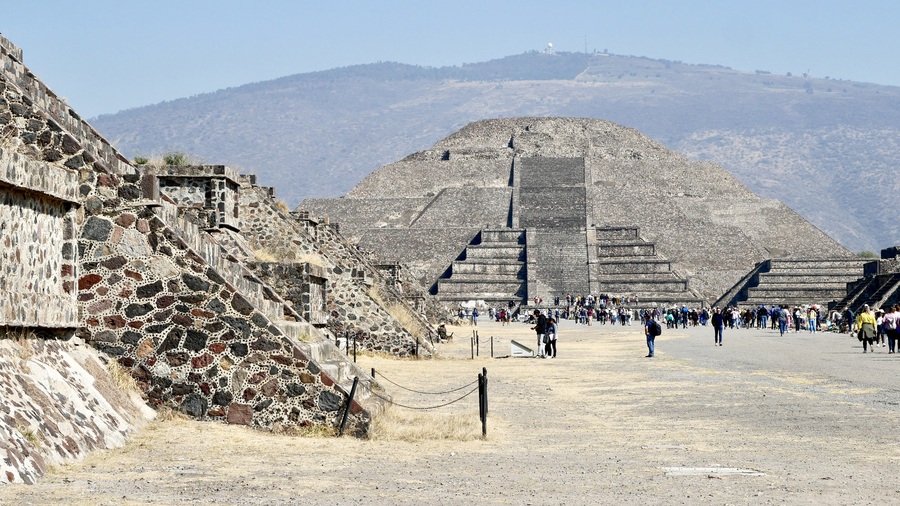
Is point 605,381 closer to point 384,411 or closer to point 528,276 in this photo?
point 384,411

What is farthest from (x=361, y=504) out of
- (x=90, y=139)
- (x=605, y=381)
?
(x=605, y=381)

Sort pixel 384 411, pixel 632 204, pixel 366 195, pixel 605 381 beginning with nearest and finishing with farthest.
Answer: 1. pixel 384 411
2. pixel 605 381
3. pixel 632 204
4. pixel 366 195

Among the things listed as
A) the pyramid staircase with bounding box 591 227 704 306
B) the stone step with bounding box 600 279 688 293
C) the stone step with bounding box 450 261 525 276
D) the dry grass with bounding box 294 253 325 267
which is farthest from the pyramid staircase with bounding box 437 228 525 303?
the dry grass with bounding box 294 253 325 267

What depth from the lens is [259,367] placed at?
12.8m

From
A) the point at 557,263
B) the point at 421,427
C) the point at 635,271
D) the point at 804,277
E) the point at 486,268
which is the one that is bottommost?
the point at 421,427

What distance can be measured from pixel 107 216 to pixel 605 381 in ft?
40.8

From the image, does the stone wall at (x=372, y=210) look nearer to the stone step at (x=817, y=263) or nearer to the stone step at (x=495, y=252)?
the stone step at (x=495, y=252)

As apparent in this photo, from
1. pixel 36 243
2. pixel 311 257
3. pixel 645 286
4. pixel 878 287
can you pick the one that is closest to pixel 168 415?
pixel 36 243

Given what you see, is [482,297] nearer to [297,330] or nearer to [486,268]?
[486,268]

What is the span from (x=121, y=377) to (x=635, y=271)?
221ft

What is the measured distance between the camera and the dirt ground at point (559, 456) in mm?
9594

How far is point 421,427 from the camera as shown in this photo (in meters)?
13.9

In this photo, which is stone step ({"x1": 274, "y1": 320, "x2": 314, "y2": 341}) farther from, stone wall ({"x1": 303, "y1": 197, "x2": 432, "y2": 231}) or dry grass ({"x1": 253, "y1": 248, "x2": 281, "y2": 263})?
stone wall ({"x1": 303, "y1": 197, "x2": 432, "y2": 231})

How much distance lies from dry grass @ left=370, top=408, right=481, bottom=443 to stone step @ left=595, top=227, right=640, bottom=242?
68.8 metres
